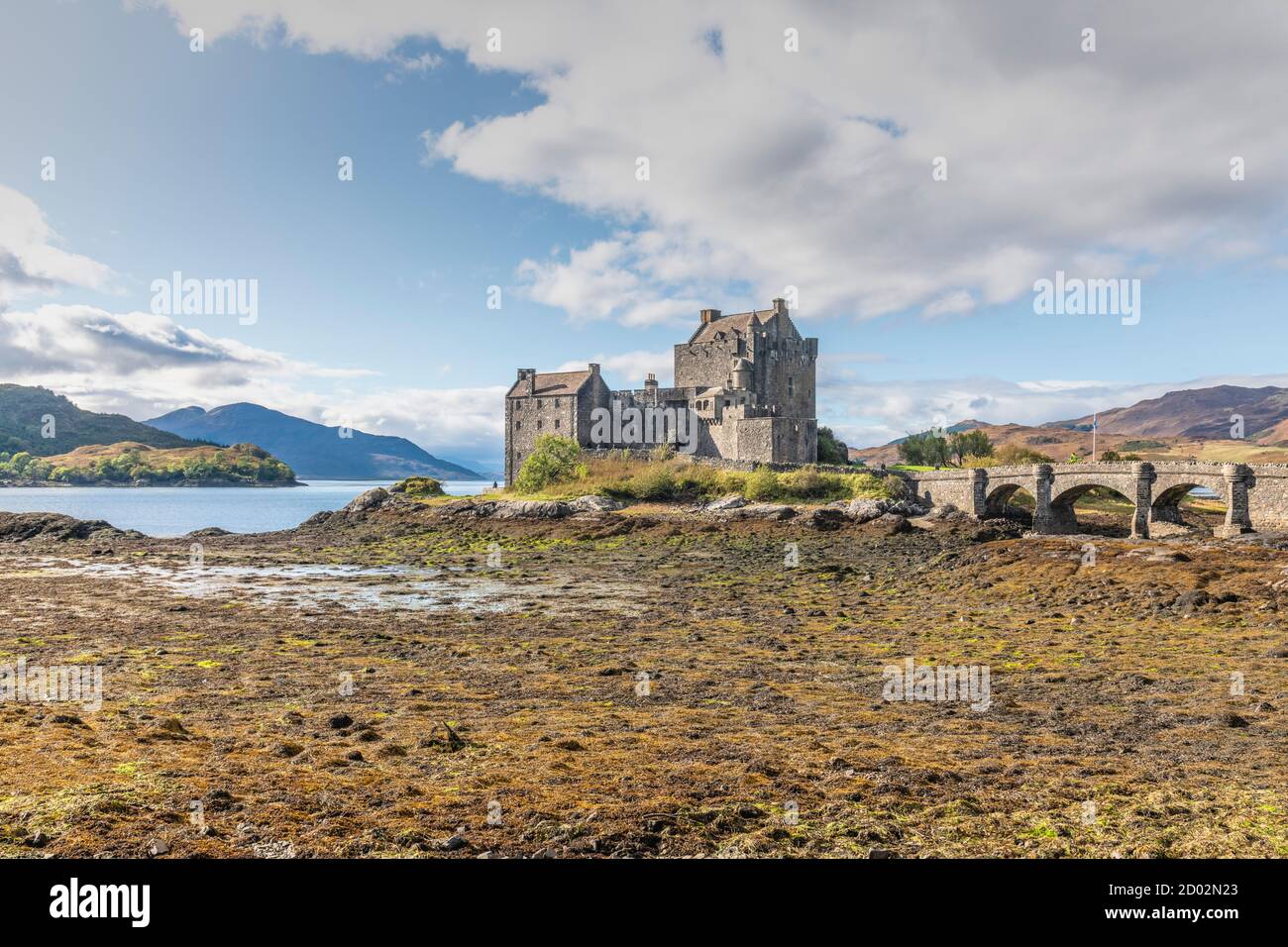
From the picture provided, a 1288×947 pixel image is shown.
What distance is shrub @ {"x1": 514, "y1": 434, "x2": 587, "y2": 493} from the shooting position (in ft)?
225

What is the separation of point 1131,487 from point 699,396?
39.7 metres

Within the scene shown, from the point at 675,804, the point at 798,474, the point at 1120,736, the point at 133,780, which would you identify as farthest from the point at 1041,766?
the point at 798,474

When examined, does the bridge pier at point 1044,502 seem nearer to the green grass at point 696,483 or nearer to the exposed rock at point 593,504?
the green grass at point 696,483

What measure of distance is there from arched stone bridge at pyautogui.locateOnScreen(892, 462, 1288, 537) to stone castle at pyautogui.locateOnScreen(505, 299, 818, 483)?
52.9 feet

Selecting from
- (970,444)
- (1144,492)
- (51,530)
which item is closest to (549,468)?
(51,530)

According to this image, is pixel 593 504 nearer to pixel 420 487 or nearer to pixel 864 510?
pixel 864 510

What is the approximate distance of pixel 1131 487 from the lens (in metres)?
46.4

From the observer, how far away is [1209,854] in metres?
6.36

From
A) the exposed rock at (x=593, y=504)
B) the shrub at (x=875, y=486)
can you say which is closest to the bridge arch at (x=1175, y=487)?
the shrub at (x=875, y=486)

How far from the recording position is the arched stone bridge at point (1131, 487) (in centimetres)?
4094

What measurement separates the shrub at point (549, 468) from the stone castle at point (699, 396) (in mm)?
6765
